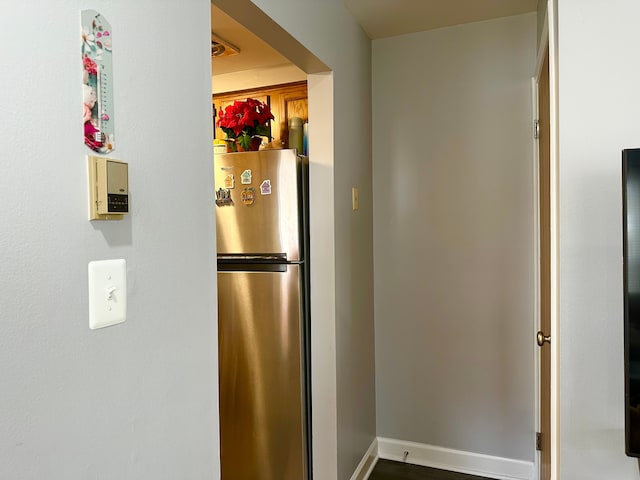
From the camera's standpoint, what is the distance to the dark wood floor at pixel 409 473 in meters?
2.49

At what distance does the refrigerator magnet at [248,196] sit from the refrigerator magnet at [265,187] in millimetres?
46

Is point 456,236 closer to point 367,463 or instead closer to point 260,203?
point 260,203

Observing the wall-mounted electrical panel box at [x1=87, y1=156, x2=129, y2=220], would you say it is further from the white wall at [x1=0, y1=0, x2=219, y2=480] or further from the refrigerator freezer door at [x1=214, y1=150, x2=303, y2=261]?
the refrigerator freezer door at [x1=214, y1=150, x2=303, y2=261]

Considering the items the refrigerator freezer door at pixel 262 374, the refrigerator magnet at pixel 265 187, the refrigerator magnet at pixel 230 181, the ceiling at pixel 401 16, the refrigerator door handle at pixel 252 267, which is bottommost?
the refrigerator freezer door at pixel 262 374

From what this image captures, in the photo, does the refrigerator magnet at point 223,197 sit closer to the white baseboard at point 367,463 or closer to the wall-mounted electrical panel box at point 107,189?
the wall-mounted electrical panel box at point 107,189

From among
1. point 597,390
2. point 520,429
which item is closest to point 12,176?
point 597,390

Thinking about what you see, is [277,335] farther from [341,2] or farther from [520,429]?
[341,2]

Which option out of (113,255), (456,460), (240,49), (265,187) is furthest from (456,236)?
(113,255)

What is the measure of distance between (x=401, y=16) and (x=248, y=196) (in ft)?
4.01

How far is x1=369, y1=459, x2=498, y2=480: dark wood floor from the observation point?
2.49 m

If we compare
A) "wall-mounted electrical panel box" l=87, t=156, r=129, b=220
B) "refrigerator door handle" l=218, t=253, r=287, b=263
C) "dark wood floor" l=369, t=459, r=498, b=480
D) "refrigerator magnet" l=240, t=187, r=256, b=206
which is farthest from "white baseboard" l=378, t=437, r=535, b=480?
"wall-mounted electrical panel box" l=87, t=156, r=129, b=220

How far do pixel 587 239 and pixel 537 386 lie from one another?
→ 1.29 m

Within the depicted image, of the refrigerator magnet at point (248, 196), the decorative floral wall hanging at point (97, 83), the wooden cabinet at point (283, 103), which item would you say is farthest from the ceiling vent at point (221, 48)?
the decorative floral wall hanging at point (97, 83)

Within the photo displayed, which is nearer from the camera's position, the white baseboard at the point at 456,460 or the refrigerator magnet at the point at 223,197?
the refrigerator magnet at the point at 223,197
